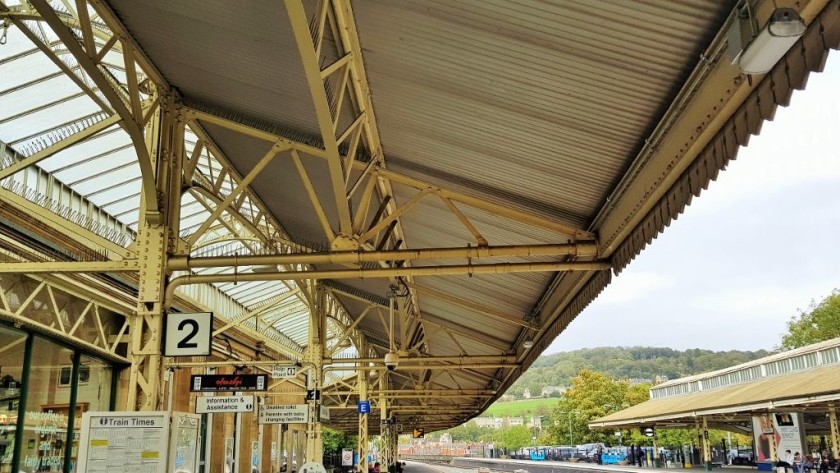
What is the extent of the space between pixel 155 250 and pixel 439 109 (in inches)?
164

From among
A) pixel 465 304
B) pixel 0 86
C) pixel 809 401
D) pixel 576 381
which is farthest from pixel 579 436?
pixel 0 86

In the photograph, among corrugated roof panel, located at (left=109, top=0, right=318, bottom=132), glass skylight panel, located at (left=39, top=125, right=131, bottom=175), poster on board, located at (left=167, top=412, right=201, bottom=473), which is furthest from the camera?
glass skylight panel, located at (left=39, top=125, right=131, bottom=175)

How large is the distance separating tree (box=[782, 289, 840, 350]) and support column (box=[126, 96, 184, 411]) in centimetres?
5895

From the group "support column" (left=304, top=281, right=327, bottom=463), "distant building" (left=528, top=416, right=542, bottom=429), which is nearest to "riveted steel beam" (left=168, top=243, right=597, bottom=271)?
"support column" (left=304, top=281, right=327, bottom=463)

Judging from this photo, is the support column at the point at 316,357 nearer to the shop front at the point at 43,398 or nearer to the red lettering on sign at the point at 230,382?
the red lettering on sign at the point at 230,382

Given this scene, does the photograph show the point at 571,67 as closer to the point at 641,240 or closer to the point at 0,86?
the point at 641,240

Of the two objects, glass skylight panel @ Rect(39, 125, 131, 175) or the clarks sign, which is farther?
glass skylight panel @ Rect(39, 125, 131, 175)

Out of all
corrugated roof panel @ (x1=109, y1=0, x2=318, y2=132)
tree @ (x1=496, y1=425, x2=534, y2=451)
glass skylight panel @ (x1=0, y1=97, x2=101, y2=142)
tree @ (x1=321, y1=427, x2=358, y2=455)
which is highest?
glass skylight panel @ (x1=0, y1=97, x2=101, y2=142)

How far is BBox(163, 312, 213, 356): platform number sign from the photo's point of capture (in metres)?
8.74

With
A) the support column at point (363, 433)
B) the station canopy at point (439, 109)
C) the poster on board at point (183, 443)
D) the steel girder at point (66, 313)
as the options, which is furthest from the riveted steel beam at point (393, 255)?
the support column at point (363, 433)

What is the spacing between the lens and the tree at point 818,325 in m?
57.6

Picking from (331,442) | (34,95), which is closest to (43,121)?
(34,95)

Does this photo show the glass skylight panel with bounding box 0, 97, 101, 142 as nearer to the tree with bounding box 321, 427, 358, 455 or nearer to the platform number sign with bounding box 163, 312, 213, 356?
the platform number sign with bounding box 163, 312, 213, 356

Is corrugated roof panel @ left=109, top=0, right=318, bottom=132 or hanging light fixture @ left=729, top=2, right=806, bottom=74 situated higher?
corrugated roof panel @ left=109, top=0, right=318, bottom=132
